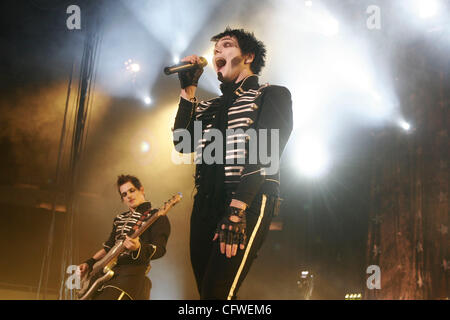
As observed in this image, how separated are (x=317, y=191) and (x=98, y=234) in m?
3.24

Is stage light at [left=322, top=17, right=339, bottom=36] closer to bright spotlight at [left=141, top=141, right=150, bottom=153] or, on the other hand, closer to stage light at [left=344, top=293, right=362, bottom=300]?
bright spotlight at [left=141, top=141, right=150, bottom=153]

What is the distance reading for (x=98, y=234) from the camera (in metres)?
5.49

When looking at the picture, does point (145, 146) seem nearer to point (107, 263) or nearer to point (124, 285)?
point (107, 263)

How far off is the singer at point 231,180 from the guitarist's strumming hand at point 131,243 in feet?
4.78

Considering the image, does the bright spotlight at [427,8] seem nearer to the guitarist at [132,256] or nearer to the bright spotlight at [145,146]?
the bright spotlight at [145,146]

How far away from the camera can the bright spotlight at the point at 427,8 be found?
5023 millimetres
